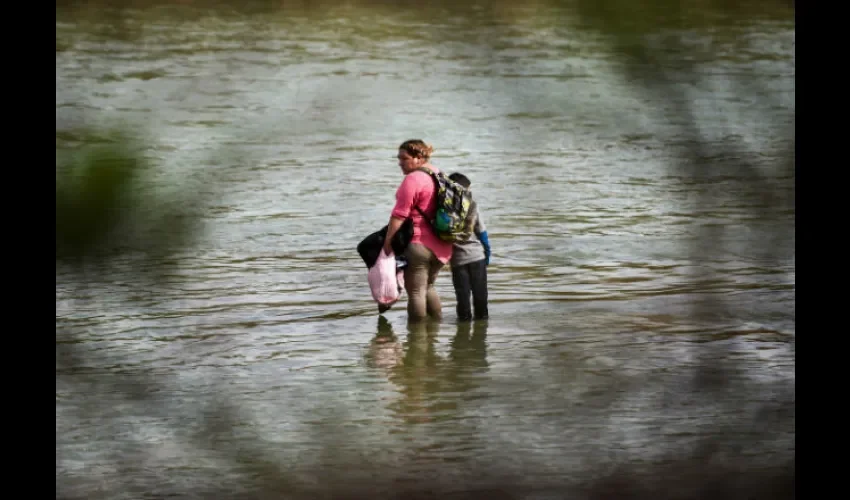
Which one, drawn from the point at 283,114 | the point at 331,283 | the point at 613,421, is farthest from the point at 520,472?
the point at 331,283

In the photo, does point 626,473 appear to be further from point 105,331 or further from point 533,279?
point 533,279

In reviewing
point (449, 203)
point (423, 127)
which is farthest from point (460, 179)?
point (423, 127)

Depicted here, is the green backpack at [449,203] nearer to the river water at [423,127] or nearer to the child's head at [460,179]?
the child's head at [460,179]

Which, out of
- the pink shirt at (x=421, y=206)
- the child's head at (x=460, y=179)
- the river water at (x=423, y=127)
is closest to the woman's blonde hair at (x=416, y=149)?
the pink shirt at (x=421, y=206)

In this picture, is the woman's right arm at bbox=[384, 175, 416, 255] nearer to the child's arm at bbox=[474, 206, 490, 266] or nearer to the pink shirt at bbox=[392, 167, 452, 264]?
the pink shirt at bbox=[392, 167, 452, 264]

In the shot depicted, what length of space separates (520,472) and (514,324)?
24.2 feet


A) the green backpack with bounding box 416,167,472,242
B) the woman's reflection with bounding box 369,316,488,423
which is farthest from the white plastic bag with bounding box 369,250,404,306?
the green backpack with bounding box 416,167,472,242

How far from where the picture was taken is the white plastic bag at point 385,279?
8.66 m

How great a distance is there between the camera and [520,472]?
2.02m

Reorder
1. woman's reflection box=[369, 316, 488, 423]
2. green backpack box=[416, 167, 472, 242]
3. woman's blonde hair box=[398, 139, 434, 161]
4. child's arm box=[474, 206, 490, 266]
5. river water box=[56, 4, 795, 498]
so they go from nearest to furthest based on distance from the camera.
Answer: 1. river water box=[56, 4, 795, 498]
2. woman's reflection box=[369, 316, 488, 423]
3. woman's blonde hair box=[398, 139, 434, 161]
4. green backpack box=[416, 167, 472, 242]
5. child's arm box=[474, 206, 490, 266]

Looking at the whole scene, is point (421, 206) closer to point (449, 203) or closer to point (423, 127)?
point (449, 203)

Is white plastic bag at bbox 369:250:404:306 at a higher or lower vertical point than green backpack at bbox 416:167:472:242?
lower

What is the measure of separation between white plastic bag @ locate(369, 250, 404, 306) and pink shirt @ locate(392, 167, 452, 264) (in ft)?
0.66

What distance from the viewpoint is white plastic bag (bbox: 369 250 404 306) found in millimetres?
8664
